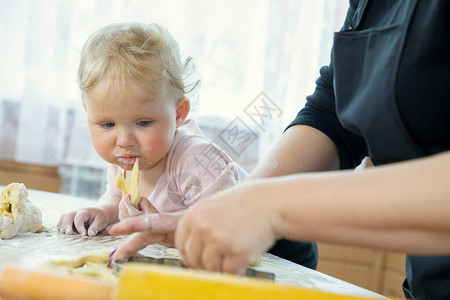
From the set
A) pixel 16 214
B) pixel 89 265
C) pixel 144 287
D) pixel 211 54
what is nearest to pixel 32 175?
pixel 211 54

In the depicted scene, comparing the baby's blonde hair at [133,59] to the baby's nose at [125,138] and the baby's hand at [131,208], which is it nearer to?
the baby's nose at [125,138]

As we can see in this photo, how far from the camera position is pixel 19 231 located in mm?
997

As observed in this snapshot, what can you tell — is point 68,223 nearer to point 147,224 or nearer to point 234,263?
point 147,224

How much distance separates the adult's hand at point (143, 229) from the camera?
725 mm

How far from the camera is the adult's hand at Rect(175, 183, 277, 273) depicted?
0.51 meters

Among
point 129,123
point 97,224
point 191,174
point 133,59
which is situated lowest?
point 97,224

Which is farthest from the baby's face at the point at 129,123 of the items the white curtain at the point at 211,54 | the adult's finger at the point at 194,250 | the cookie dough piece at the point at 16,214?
the white curtain at the point at 211,54

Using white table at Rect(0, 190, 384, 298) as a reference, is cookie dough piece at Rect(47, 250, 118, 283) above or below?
above

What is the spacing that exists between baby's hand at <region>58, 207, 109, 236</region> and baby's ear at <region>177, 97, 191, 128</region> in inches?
12.6

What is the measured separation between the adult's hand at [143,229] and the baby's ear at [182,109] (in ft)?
1.74

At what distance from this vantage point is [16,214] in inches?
38.5

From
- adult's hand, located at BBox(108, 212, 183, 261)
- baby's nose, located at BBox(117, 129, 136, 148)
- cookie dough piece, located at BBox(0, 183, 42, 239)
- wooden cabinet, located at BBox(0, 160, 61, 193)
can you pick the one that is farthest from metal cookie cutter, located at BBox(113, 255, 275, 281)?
wooden cabinet, located at BBox(0, 160, 61, 193)

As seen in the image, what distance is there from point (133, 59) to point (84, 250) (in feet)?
1.50

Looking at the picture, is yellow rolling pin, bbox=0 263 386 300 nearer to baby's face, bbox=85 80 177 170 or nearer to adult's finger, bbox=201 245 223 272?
adult's finger, bbox=201 245 223 272
